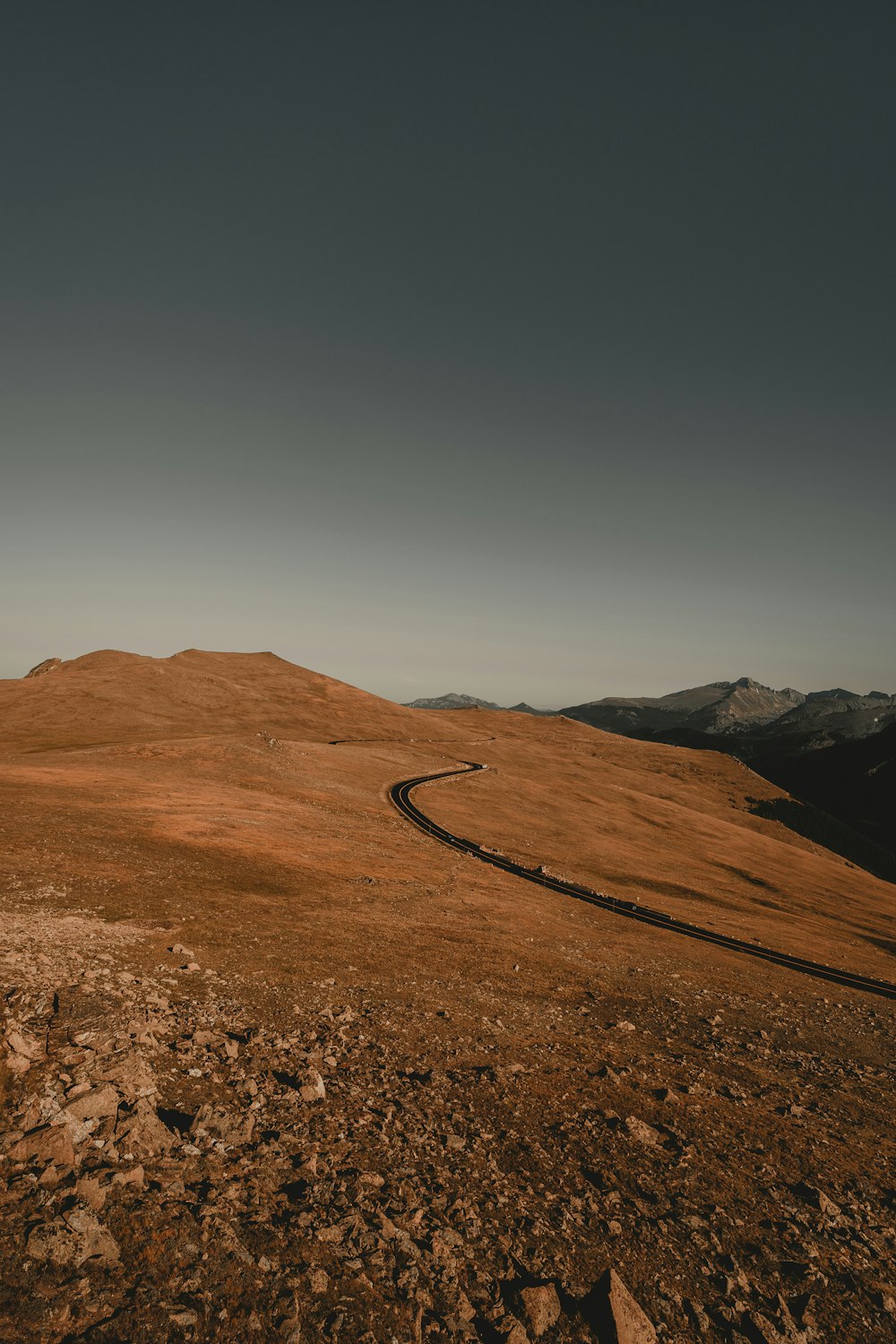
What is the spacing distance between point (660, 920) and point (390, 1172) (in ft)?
104

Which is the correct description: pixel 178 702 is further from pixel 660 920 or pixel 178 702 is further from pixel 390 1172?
pixel 390 1172

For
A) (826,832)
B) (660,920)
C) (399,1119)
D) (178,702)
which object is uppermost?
(178,702)

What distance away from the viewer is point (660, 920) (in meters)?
36.9

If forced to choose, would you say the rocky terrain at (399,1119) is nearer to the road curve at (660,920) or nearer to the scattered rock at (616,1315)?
the scattered rock at (616,1315)

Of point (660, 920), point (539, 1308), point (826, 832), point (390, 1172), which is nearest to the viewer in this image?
point (539, 1308)

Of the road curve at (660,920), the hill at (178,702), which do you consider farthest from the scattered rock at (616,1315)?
the hill at (178,702)

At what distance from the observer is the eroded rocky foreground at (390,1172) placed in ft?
23.4

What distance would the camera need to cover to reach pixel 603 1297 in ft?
26.5

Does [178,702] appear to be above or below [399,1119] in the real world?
above

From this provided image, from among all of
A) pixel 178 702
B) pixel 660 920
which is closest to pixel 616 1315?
pixel 660 920

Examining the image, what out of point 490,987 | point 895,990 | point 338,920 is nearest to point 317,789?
point 338,920

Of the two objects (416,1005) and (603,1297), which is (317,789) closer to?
(416,1005)

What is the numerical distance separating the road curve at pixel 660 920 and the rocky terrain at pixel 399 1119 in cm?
398

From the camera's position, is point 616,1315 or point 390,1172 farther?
point 390,1172
